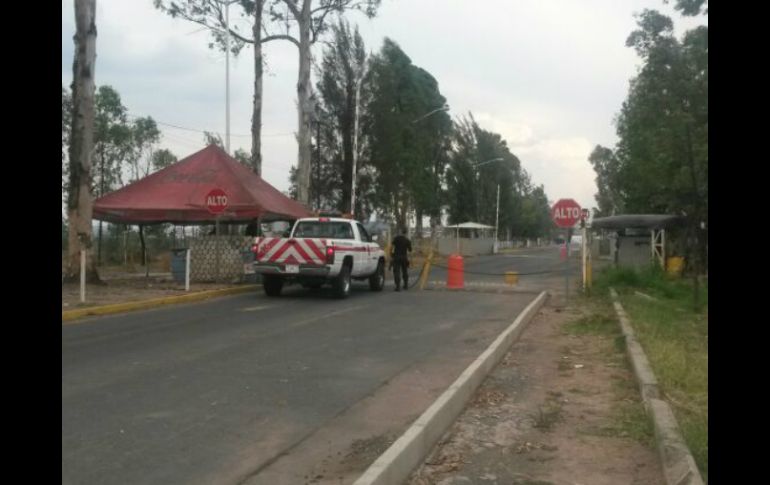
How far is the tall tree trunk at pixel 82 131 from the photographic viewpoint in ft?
57.4

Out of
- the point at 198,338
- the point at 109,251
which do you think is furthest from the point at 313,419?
the point at 109,251

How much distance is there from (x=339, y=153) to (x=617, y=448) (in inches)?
1283

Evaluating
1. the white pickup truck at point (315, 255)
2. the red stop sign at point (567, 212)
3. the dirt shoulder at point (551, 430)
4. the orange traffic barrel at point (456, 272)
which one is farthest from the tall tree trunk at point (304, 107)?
the dirt shoulder at point (551, 430)

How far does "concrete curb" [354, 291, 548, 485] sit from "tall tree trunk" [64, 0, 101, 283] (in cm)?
1281

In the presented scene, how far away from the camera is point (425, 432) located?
5219 millimetres

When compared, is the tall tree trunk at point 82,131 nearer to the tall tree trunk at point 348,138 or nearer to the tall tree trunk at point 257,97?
the tall tree trunk at point 257,97

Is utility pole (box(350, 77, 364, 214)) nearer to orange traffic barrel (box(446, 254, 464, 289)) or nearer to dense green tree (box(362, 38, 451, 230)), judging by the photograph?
dense green tree (box(362, 38, 451, 230))

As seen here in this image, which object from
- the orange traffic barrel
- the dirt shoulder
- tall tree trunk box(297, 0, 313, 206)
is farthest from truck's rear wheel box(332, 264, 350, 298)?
tall tree trunk box(297, 0, 313, 206)

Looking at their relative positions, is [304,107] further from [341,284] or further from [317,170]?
[341,284]

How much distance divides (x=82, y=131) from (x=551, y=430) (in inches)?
607

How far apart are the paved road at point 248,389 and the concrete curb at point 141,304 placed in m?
0.57

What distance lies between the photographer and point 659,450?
16.6 ft

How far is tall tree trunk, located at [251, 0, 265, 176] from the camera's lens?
91.2ft
